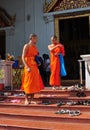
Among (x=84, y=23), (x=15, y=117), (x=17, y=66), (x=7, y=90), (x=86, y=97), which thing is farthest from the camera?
(x=84, y=23)

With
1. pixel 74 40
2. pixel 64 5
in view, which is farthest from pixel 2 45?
pixel 64 5

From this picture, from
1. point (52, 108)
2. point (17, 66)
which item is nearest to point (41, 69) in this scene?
point (17, 66)

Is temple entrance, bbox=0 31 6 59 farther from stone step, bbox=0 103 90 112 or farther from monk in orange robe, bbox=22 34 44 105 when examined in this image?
monk in orange robe, bbox=22 34 44 105

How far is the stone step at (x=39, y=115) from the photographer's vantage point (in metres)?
6.44

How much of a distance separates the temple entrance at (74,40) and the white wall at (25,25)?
0.64 metres

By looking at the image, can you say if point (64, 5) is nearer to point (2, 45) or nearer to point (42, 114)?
point (2, 45)

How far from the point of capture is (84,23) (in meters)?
12.0

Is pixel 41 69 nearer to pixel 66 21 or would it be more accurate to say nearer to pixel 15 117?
pixel 66 21

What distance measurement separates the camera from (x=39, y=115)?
22.6ft

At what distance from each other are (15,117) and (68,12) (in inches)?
216

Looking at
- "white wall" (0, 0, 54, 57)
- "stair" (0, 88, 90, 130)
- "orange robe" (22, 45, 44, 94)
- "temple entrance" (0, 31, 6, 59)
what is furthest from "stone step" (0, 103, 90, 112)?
"temple entrance" (0, 31, 6, 59)

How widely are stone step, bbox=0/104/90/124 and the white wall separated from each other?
4699 mm

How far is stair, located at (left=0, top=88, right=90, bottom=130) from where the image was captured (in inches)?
253

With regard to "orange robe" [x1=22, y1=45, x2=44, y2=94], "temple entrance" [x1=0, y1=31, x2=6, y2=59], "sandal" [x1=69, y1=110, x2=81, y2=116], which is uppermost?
"temple entrance" [x1=0, y1=31, x2=6, y2=59]
